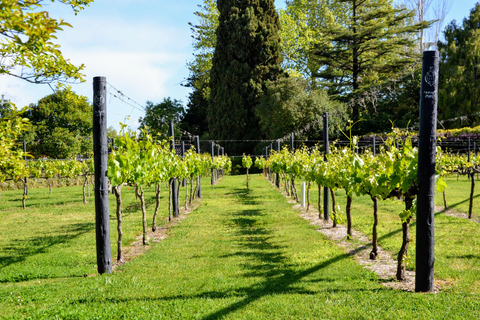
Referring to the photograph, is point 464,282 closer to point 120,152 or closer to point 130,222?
point 120,152

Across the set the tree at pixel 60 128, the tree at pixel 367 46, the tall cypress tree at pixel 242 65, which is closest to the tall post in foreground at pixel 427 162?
the tree at pixel 367 46

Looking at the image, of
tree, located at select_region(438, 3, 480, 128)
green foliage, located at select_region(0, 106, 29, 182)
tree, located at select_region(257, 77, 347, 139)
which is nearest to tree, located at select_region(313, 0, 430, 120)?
tree, located at select_region(257, 77, 347, 139)

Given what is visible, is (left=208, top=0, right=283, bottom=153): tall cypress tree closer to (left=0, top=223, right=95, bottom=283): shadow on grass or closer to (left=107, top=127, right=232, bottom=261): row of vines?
(left=107, top=127, right=232, bottom=261): row of vines

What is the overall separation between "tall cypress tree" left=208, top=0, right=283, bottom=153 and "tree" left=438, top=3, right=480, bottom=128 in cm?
1306

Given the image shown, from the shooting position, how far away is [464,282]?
5.15 metres

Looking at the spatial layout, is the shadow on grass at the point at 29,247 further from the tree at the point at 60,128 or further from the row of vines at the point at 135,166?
the tree at the point at 60,128

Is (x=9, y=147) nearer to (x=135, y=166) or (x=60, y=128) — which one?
(x=135, y=166)

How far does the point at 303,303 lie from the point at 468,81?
29.7m

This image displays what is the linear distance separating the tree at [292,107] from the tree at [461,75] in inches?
305

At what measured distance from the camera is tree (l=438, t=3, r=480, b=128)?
90.5ft

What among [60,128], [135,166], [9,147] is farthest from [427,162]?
[60,128]

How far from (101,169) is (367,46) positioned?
2808 cm

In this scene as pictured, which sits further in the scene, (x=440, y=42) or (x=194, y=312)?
(x=440, y=42)

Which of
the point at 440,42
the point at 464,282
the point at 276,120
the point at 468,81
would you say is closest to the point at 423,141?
the point at 464,282
